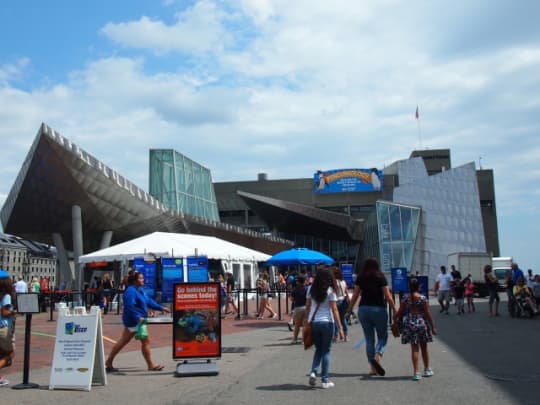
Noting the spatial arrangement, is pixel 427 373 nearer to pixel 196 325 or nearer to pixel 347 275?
pixel 196 325

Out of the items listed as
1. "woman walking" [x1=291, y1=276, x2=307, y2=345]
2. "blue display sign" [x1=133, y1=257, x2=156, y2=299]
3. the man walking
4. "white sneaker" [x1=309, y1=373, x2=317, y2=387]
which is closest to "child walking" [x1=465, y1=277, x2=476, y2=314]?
the man walking

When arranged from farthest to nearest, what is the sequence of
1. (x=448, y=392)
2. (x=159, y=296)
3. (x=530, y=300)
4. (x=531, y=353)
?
(x=159, y=296) < (x=530, y=300) < (x=531, y=353) < (x=448, y=392)

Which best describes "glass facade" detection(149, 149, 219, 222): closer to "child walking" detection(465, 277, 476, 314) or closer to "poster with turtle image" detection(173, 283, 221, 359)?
"child walking" detection(465, 277, 476, 314)

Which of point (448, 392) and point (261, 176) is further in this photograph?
point (261, 176)

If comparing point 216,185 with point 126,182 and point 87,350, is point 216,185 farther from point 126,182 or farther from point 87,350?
point 87,350

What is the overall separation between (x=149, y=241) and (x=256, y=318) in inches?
228

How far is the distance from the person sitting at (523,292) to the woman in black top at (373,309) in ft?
36.5

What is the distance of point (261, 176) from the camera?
293 feet

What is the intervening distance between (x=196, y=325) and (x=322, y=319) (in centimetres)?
244

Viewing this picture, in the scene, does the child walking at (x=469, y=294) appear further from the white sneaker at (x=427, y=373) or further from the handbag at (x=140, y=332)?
the handbag at (x=140, y=332)

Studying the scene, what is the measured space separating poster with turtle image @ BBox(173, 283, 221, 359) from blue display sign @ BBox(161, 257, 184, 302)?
999cm

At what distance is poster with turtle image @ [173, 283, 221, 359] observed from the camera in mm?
9180

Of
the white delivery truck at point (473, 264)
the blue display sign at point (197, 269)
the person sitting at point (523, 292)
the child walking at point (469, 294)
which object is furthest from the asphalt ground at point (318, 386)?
the white delivery truck at point (473, 264)

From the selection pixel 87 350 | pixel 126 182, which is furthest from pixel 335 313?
pixel 126 182
